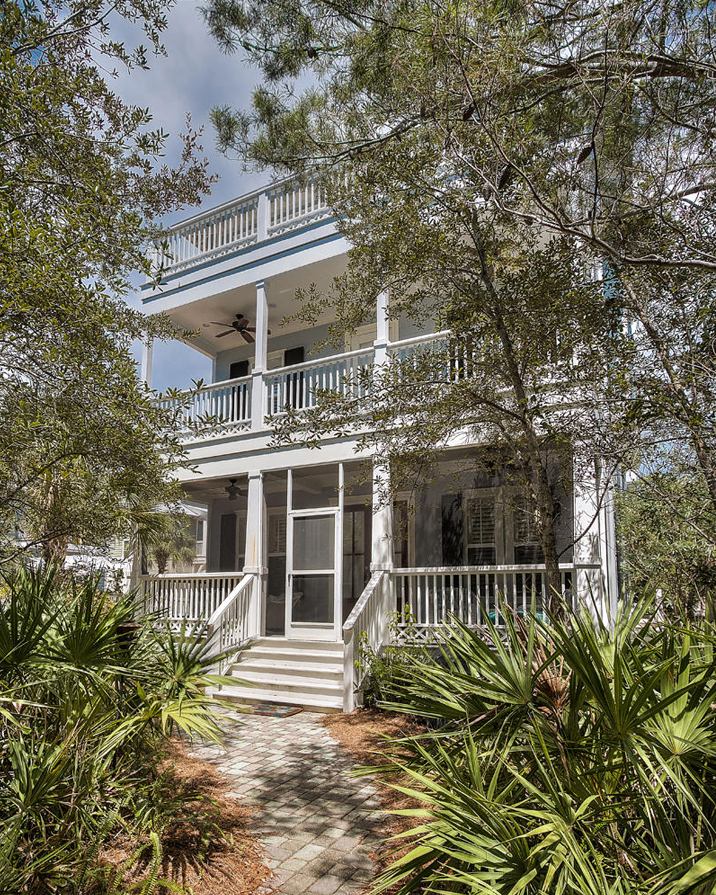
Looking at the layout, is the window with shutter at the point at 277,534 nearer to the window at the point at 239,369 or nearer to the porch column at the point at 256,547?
the porch column at the point at 256,547

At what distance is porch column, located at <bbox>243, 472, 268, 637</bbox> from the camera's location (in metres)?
10.8

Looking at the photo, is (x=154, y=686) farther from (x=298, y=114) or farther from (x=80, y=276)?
(x=298, y=114)

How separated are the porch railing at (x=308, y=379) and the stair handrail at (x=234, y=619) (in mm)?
3181

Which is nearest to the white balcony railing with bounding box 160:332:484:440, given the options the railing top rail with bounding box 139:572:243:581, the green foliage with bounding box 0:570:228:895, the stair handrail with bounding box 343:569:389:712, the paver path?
the railing top rail with bounding box 139:572:243:581

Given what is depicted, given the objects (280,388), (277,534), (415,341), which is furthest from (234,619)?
(415,341)

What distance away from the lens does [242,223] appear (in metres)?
12.8

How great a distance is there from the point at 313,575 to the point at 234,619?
1510mm

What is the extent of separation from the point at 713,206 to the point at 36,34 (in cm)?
527

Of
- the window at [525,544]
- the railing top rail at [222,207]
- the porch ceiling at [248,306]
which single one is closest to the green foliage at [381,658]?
the window at [525,544]

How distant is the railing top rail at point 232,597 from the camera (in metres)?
9.98

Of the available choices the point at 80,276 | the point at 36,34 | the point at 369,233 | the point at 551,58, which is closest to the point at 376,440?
the point at 369,233

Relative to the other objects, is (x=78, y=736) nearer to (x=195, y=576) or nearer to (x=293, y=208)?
(x=195, y=576)

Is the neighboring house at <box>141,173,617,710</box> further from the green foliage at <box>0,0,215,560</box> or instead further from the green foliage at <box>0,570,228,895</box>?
the green foliage at <box>0,570,228,895</box>

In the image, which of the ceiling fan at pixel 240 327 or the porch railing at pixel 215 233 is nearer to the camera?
the porch railing at pixel 215 233
